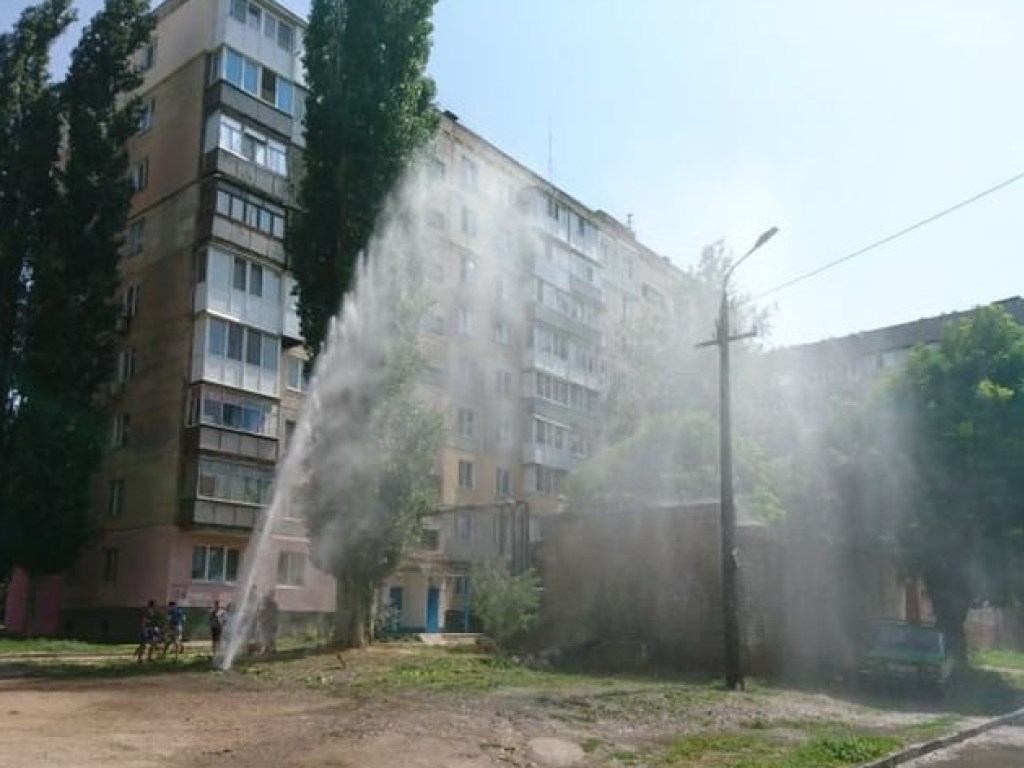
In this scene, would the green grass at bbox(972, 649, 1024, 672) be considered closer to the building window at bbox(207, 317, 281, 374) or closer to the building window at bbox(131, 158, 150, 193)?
the building window at bbox(207, 317, 281, 374)

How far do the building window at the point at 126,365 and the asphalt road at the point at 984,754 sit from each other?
34.8 m

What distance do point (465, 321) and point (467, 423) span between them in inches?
216

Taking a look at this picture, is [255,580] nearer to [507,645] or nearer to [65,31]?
[507,645]

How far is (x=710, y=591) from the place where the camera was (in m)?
25.1

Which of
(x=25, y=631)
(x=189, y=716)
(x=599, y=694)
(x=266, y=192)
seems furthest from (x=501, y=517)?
(x=189, y=716)

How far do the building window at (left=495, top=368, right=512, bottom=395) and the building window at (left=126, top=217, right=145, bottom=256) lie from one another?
19996 millimetres

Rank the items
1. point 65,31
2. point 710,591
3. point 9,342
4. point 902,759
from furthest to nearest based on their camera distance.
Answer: point 65,31, point 9,342, point 710,591, point 902,759

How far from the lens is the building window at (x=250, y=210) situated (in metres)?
39.6

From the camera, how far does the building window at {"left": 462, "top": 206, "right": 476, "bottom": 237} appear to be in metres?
54.4

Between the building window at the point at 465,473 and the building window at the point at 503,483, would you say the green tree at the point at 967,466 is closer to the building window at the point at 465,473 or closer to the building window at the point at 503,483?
the building window at the point at 465,473

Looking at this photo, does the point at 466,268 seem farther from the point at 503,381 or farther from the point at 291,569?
the point at 291,569

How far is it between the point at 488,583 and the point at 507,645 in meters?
2.33

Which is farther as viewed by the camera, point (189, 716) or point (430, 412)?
Result: point (430, 412)

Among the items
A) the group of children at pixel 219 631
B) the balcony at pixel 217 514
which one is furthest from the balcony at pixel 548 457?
the group of children at pixel 219 631
